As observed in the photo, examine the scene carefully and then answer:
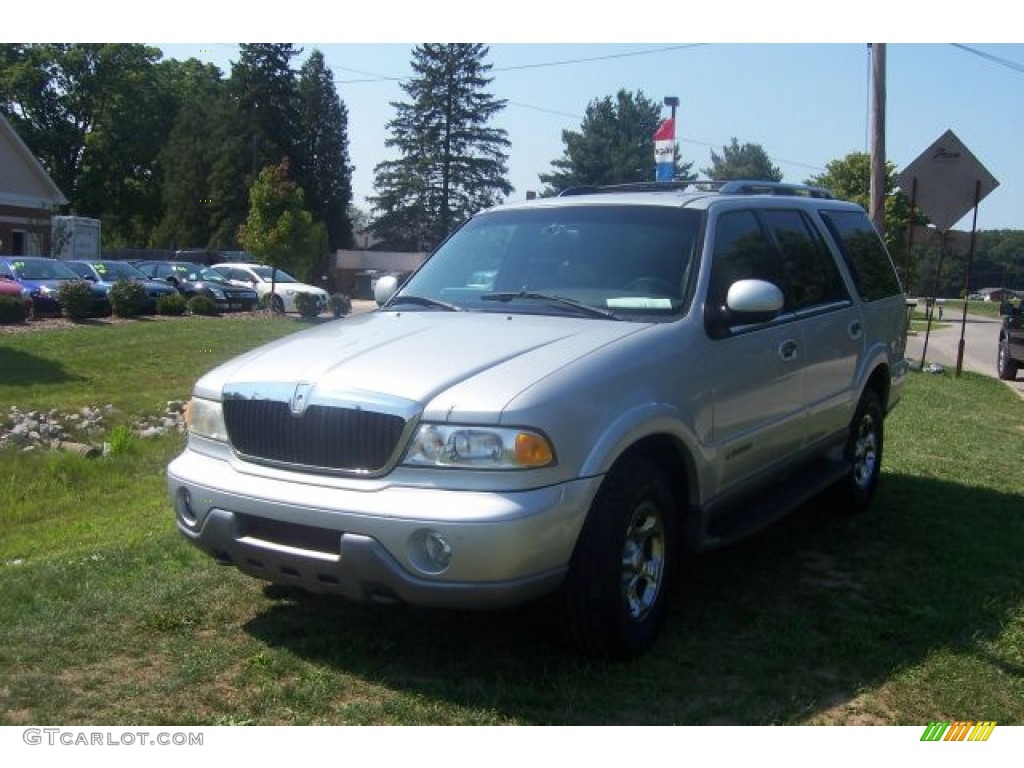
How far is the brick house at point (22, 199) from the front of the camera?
131 ft

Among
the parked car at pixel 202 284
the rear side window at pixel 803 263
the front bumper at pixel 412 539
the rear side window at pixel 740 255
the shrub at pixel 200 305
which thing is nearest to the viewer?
the front bumper at pixel 412 539

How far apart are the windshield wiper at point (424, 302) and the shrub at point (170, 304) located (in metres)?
21.2

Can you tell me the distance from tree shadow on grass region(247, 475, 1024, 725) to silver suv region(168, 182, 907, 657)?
0.95ft

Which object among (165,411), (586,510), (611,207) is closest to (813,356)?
(611,207)

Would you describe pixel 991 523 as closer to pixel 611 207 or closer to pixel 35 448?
pixel 611 207

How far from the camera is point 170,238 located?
67.0m

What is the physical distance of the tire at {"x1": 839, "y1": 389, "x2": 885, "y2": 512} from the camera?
656 cm

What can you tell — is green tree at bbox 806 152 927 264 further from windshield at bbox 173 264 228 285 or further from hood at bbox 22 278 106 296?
hood at bbox 22 278 106 296

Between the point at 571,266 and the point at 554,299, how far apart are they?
1.06 feet

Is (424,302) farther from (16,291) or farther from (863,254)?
(16,291)

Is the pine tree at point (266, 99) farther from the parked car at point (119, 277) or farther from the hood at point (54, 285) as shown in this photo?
the hood at point (54, 285)

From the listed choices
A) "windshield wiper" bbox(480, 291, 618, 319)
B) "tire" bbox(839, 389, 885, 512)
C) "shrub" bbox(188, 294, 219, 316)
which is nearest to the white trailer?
"shrub" bbox(188, 294, 219, 316)

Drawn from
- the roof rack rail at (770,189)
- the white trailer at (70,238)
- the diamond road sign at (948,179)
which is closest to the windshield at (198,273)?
the white trailer at (70,238)
